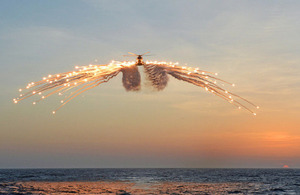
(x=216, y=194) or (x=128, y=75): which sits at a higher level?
(x=128, y=75)

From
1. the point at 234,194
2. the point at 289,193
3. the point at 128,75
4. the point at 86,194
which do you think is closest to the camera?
the point at 128,75

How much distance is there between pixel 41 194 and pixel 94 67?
26.9 meters

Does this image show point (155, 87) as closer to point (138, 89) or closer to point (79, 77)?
point (138, 89)

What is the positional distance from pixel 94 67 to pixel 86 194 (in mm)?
25352

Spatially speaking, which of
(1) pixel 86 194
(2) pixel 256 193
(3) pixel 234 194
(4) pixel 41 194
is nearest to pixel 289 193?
(2) pixel 256 193

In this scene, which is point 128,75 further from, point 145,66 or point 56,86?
point 56,86

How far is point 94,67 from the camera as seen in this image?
12.0 meters

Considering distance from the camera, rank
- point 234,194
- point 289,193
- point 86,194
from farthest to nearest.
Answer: point 289,193, point 234,194, point 86,194

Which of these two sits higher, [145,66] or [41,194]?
[145,66]

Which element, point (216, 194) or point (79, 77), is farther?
point (216, 194)

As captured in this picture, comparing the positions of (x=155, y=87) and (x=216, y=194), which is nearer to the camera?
(x=155, y=87)

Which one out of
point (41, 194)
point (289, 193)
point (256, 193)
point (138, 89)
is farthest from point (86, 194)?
point (138, 89)

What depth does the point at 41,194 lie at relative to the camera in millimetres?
35094

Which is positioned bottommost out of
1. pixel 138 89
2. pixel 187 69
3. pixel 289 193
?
pixel 289 193
